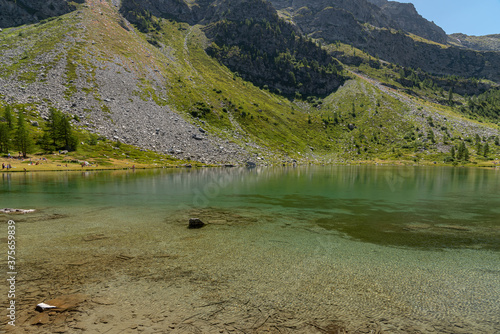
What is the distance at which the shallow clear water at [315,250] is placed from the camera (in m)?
10.3

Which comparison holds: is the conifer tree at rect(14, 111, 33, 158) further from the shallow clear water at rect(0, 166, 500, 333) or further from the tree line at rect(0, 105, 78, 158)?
the shallow clear water at rect(0, 166, 500, 333)

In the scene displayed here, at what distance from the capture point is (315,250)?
16344 millimetres

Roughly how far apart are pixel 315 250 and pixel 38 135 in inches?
4797

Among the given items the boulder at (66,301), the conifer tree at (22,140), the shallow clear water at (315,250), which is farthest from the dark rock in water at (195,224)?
the conifer tree at (22,140)

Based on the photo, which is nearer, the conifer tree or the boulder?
the boulder

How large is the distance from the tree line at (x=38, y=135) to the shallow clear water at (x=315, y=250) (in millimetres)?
74745

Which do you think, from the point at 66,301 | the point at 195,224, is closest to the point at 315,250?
the point at 195,224

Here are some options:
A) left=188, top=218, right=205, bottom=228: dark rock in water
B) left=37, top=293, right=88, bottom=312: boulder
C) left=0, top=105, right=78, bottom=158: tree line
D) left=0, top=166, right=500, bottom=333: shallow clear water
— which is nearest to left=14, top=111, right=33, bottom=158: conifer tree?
left=0, top=105, right=78, bottom=158: tree line

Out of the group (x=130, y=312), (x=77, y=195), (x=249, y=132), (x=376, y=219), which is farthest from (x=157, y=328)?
(x=249, y=132)

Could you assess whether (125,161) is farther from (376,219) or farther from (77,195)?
(376,219)

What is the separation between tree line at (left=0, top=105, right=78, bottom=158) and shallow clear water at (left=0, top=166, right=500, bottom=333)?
74745 mm

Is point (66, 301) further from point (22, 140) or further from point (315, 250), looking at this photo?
point (22, 140)

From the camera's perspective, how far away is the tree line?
88.7 meters

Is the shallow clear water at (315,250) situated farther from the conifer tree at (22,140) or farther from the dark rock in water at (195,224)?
the conifer tree at (22,140)
